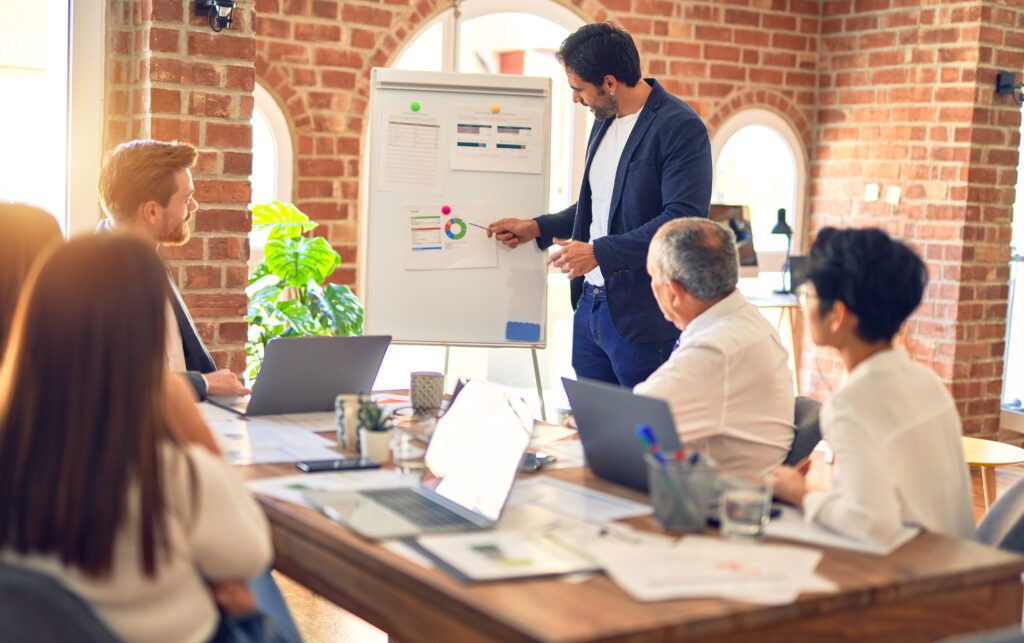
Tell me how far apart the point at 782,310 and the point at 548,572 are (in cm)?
515

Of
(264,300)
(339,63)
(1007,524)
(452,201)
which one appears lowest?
(1007,524)

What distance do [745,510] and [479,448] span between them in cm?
52

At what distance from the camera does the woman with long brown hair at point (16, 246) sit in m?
1.96

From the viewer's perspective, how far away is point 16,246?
1.99 metres

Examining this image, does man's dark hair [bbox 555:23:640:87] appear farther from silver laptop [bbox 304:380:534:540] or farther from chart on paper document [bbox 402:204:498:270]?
silver laptop [bbox 304:380:534:540]

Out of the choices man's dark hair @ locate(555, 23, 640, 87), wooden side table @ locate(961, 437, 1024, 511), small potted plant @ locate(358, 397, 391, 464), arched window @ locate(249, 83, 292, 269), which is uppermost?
man's dark hair @ locate(555, 23, 640, 87)

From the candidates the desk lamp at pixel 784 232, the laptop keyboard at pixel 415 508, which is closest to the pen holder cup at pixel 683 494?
the laptop keyboard at pixel 415 508

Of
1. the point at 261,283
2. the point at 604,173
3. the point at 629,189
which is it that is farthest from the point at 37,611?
the point at 261,283

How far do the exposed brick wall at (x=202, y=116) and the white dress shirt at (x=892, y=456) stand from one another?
2.49m

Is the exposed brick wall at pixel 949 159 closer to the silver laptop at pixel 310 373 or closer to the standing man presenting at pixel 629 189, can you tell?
the standing man presenting at pixel 629 189

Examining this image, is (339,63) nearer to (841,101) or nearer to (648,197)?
(648,197)

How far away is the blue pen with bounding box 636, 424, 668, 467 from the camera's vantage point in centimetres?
190

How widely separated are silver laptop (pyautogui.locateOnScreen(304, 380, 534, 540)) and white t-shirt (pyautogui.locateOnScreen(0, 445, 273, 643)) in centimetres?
25

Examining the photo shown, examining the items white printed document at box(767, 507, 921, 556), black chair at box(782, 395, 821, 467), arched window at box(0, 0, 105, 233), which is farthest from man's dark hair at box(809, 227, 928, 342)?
arched window at box(0, 0, 105, 233)
